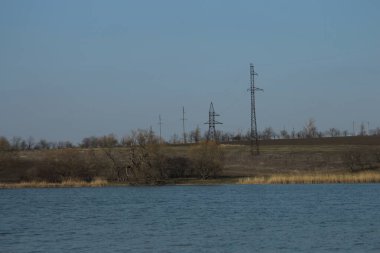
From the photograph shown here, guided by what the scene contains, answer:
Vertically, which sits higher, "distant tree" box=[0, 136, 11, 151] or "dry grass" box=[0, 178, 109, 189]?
"distant tree" box=[0, 136, 11, 151]

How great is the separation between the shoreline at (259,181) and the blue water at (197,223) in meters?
16.4

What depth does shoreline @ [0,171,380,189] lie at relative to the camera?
87.3 m

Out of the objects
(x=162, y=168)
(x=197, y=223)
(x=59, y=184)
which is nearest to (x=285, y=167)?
(x=162, y=168)

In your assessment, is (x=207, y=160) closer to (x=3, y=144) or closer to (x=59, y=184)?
(x=59, y=184)

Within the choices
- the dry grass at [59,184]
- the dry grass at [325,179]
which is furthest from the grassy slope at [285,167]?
the dry grass at [59,184]

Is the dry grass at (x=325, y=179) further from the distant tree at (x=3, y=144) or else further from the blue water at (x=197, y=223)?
the distant tree at (x=3, y=144)

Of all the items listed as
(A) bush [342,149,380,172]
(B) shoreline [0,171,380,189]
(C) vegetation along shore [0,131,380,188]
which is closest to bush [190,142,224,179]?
(C) vegetation along shore [0,131,380,188]

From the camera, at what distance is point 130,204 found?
201 feet

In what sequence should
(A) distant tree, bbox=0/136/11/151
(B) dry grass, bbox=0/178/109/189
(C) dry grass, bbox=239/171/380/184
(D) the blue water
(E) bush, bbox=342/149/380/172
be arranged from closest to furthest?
(D) the blue water → (C) dry grass, bbox=239/171/380/184 → (B) dry grass, bbox=0/178/109/189 → (E) bush, bbox=342/149/380/172 → (A) distant tree, bbox=0/136/11/151

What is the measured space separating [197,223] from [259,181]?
47.2 metres

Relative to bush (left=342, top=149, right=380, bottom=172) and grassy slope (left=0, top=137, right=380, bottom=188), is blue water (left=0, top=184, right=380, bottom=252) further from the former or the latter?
bush (left=342, top=149, right=380, bottom=172)

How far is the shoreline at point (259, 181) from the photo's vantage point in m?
87.3

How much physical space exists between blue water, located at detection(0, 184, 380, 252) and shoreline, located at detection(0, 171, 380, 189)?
53.8 feet

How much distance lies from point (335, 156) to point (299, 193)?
42.6 metres
